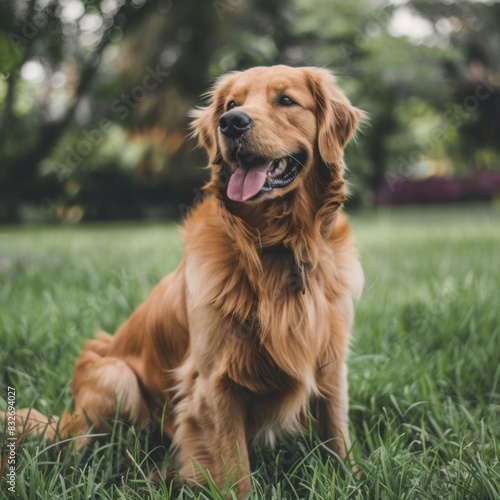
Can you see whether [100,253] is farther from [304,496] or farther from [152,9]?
[304,496]

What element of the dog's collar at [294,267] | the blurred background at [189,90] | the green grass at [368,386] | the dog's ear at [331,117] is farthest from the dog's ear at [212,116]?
the blurred background at [189,90]

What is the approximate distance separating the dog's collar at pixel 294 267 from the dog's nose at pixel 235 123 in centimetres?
44

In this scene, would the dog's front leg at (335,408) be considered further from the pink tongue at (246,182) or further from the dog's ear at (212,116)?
the dog's ear at (212,116)

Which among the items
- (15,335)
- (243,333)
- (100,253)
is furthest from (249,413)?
(100,253)

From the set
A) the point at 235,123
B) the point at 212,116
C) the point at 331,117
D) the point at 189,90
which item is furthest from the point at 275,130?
the point at 189,90

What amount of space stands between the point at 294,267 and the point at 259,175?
361mm

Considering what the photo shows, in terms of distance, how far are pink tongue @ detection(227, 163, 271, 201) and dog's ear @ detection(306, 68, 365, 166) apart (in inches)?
9.9

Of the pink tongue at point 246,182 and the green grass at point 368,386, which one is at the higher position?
the pink tongue at point 246,182

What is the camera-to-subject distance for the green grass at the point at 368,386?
1.69m

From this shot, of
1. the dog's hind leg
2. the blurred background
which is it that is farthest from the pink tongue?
the blurred background

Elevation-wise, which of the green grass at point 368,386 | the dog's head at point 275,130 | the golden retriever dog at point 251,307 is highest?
the dog's head at point 275,130

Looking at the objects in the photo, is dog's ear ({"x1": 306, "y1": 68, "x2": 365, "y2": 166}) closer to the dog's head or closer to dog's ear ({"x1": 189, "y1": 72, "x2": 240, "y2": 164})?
the dog's head

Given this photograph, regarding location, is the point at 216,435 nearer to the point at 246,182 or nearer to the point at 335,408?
the point at 335,408

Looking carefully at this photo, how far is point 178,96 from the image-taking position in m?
12.8
